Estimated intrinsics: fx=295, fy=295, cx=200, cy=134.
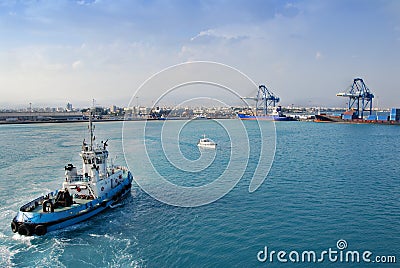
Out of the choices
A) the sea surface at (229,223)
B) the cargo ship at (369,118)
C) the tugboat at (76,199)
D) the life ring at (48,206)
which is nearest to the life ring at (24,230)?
the tugboat at (76,199)

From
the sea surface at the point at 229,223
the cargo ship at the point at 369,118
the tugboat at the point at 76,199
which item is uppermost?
the cargo ship at the point at 369,118

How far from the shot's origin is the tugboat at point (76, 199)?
48.7 ft

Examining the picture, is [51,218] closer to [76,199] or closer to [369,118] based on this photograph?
[76,199]

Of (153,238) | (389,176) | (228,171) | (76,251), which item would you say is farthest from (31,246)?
(389,176)

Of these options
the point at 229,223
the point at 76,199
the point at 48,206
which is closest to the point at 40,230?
the point at 48,206

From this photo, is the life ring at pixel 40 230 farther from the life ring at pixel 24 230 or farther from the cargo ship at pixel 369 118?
the cargo ship at pixel 369 118

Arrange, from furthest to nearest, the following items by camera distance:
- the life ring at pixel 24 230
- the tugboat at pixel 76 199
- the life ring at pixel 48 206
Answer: the life ring at pixel 48 206, the tugboat at pixel 76 199, the life ring at pixel 24 230

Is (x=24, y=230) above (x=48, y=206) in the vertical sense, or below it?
below

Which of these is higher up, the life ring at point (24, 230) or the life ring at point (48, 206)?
the life ring at point (48, 206)

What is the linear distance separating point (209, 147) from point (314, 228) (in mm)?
29133

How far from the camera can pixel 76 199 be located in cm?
1791

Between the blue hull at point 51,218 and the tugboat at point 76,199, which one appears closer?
the blue hull at point 51,218

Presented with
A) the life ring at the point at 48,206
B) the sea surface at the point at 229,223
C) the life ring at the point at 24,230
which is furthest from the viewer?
the life ring at the point at 48,206

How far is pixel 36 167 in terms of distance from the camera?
31.6 m
